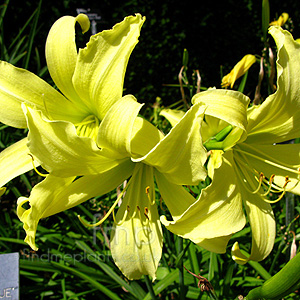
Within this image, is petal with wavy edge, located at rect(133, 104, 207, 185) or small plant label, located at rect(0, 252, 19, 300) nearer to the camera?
petal with wavy edge, located at rect(133, 104, 207, 185)

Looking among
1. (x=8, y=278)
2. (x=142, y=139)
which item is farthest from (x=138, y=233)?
(x=8, y=278)

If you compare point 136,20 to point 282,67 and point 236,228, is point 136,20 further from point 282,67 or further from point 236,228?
point 236,228

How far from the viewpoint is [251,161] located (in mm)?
957

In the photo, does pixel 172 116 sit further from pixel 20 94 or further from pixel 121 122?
pixel 20 94

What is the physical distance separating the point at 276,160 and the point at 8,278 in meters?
0.84

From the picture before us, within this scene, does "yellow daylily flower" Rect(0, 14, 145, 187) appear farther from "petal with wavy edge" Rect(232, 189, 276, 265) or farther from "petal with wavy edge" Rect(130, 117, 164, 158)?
"petal with wavy edge" Rect(232, 189, 276, 265)

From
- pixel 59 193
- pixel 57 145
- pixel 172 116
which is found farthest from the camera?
pixel 172 116

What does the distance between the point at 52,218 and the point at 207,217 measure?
5.38 feet

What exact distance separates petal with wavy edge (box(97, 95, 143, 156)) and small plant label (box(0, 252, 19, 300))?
50 centimetres

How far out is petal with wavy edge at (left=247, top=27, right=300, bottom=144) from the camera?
0.69 meters

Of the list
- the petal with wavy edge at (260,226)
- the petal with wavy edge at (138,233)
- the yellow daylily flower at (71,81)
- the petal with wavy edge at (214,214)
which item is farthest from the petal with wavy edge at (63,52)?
the petal with wavy edge at (260,226)

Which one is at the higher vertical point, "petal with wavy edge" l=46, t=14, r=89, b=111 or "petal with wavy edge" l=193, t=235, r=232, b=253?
"petal with wavy edge" l=46, t=14, r=89, b=111

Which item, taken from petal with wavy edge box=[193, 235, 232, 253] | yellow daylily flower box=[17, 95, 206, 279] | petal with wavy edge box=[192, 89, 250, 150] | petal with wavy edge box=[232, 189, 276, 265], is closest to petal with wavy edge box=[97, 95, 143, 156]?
yellow daylily flower box=[17, 95, 206, 279]

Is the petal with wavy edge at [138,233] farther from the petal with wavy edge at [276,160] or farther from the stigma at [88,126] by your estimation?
the petal with wavy edge at [276,160]
